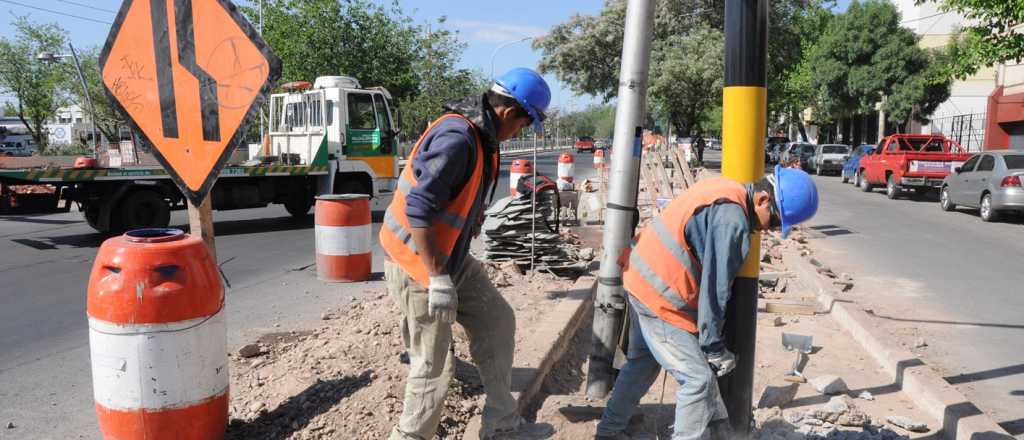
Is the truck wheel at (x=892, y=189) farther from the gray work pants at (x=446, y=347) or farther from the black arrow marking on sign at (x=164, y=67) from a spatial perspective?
the black arrow marking on sign at (x=164, y=67)

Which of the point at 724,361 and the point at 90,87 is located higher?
the point at 90,87

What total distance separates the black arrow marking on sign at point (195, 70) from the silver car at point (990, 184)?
15211 mm

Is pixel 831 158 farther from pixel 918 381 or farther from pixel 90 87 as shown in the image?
pixel 90 87

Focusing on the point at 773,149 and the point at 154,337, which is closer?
the point at 154,337

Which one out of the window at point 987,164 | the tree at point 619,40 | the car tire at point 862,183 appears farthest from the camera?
the tree at point 619,40

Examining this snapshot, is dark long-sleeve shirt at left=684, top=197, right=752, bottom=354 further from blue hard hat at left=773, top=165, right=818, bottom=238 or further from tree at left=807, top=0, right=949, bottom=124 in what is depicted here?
tree at left=807, top=0, right=949, bottom=124

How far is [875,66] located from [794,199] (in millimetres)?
33961

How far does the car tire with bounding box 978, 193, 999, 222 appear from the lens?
14547 mm

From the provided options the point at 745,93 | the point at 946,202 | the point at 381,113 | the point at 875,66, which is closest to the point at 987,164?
the point at 946,202

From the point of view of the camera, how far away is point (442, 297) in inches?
117

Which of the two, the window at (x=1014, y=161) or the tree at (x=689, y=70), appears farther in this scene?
the tree at (x=689, y=70)

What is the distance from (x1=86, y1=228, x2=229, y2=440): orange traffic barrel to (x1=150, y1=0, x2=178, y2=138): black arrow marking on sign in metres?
0.55

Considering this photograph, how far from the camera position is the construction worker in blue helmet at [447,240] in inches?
116

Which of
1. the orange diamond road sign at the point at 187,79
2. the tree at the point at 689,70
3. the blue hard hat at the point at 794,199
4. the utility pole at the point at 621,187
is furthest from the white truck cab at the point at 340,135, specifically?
the tree at the point at 689,70
